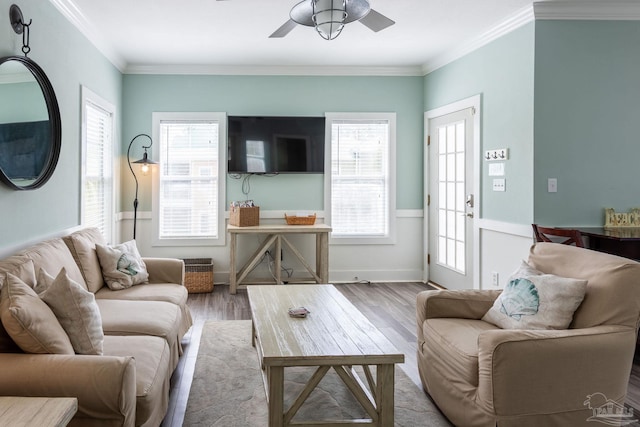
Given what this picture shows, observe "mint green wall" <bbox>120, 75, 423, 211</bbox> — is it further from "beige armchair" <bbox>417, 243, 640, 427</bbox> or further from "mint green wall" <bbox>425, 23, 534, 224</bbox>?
"beige armchair" <bbox>417, 243, 640, 427</bbox>

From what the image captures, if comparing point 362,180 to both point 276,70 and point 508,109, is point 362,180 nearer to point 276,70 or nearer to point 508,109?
point 276,70

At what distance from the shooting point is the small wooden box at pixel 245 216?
18.0 feet

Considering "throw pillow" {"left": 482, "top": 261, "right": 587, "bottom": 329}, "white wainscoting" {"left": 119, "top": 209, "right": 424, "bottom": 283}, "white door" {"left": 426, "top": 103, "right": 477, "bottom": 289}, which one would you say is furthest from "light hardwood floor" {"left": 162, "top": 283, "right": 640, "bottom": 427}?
"throw pillow" {"left": 482, "top": 261, "right": 587, "bottom": 329}

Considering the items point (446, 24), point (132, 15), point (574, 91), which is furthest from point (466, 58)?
point (132, 15)

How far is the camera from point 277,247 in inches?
213

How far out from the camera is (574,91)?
3.92 m

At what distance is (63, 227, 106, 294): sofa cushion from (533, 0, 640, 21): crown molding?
3.90m

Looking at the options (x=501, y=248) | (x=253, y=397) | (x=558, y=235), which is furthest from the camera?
(x=501, y=248)

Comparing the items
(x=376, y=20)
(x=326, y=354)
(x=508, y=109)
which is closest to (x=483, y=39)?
(x=508, y=109)

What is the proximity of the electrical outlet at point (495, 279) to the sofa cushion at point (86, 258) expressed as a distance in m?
3.37

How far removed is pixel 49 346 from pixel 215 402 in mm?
1059

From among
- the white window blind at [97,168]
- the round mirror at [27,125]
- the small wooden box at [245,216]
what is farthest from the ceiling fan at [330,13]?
the small wooden box at [245,216]

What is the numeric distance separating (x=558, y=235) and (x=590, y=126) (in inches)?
41.9

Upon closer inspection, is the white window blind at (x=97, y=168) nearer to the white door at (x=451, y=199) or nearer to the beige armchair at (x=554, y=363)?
the beige armchair at (x=554, y=363)
